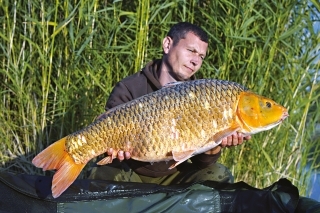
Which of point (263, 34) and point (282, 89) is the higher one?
point (263, 34)

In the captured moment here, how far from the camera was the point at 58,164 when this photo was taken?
2.24m

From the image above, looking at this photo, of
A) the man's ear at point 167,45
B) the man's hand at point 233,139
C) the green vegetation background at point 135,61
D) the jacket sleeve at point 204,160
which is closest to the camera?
the man's hand at point 233,139

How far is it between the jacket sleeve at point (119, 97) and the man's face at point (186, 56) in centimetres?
22

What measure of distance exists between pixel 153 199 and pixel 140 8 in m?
1.19

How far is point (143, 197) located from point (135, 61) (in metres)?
1.00

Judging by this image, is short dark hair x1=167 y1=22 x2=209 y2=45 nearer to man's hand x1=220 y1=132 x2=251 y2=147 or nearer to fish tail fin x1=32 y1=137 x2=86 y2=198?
man's hand x1=220 y1=132 x2=251 y2=147

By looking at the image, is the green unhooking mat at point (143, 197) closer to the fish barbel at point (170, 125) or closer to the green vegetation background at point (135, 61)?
the fish barbel at point (170, 125)

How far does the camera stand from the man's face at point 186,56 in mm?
2721

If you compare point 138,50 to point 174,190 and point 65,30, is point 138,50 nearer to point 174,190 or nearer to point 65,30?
point 65,30

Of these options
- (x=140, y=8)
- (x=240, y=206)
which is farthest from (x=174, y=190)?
(x=140, y=8)

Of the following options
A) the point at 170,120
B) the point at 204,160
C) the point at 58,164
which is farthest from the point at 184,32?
the point at 58,164

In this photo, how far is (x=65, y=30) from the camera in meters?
3.42

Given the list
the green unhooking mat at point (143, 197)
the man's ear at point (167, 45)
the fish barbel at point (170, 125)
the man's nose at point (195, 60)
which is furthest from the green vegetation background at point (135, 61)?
the fish barbel at point (170, 125)

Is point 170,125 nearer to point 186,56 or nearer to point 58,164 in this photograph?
point 58,164
